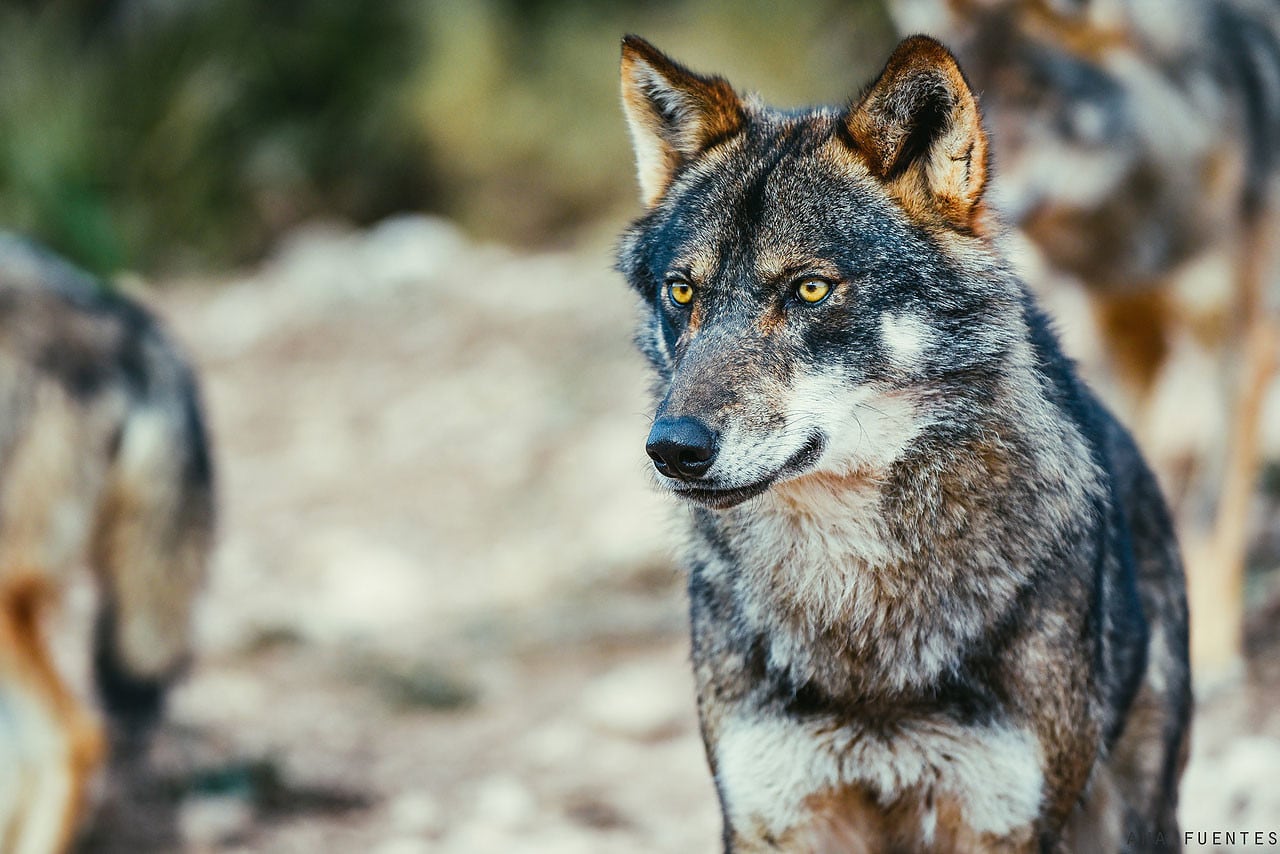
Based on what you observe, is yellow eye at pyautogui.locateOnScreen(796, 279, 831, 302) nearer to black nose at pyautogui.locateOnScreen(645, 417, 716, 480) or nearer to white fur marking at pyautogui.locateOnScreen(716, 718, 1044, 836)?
black nose at pyautogui.locateOnScreen(645, 417, 716, 480)

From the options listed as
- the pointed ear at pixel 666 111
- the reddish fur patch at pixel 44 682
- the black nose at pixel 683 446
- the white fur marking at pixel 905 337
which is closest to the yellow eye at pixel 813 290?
the white fur marking at pixel 905 337

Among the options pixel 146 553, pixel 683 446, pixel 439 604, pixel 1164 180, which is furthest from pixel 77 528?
pixel 1164 180

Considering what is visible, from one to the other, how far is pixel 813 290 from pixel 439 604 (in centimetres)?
473

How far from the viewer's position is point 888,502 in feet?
9.00

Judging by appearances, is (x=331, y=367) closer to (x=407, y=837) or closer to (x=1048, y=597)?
(x=407, y=837)

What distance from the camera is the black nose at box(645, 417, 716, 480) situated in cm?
245

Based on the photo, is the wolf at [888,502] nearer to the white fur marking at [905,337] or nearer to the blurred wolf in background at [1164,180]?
the white fur marking at [905,337]

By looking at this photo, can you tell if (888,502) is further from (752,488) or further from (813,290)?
(813,290)

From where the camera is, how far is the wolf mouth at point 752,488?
8.32 ft

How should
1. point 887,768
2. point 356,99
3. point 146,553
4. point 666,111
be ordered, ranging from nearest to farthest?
point 887,768 < point 666,111 < point 146,553 < point 356,99

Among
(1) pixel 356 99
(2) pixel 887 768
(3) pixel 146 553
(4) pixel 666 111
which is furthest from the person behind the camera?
(1) pixel 356 99

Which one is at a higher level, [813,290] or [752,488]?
[813,290]

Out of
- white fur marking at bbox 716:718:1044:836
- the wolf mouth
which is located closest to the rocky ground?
the wolf mouth

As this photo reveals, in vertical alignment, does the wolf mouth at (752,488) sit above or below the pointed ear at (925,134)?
below
